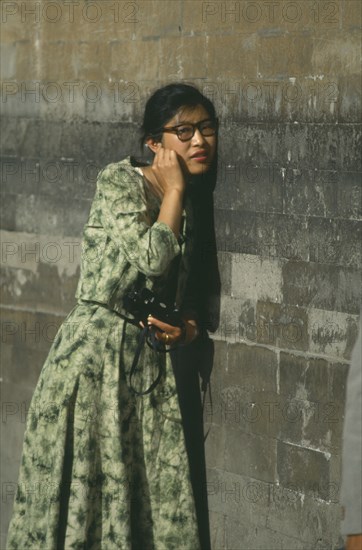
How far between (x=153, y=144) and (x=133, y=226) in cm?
46

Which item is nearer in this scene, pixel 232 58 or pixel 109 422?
pixel 109 422

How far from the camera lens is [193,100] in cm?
525

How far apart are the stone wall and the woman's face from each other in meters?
0.11

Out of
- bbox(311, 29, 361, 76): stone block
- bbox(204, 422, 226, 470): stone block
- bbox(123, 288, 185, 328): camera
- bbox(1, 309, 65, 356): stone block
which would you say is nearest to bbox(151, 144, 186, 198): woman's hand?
bbox(123, 288, 185, 328): camera

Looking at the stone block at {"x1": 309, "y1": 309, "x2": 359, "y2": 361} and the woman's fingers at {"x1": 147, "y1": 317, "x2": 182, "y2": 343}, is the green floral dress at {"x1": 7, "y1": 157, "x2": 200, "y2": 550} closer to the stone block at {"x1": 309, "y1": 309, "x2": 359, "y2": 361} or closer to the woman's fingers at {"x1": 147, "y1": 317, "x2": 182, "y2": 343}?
the woman's fingers at {"x1": 147, "y1": 317, "x2": 182, "y2": 343}

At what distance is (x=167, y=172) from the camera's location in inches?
204

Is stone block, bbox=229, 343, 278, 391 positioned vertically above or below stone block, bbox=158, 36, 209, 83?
below

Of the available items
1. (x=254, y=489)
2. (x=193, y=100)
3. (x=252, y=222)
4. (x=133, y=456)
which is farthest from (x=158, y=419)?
(x=193, y=100)

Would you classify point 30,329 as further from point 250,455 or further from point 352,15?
point 352,15

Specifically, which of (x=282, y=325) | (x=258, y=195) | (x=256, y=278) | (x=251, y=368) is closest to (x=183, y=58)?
(x=258, y=195)

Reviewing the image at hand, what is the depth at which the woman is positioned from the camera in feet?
17.0

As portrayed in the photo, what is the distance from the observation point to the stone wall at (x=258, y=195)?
496 centimetres

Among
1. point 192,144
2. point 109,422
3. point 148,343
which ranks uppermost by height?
point 192,144

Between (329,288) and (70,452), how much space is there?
→ 49.8 inches
